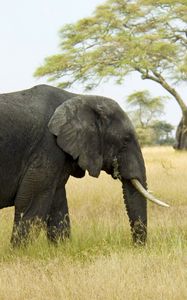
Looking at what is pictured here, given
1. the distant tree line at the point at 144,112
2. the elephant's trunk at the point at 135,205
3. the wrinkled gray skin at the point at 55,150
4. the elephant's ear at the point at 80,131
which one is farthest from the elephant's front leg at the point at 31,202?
the distant tree line at the point at 144,112

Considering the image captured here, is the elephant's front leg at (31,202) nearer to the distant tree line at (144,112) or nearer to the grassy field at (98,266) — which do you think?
the grassy field at (98,266)

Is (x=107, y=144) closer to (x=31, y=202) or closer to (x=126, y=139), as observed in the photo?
(x=126, y=139)

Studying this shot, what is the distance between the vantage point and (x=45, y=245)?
→ 575 cm

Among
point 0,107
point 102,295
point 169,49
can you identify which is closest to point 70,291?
point 102,295

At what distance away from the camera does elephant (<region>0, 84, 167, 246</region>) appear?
5.77m

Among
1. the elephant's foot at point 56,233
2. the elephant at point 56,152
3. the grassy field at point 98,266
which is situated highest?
the elephant at point 56,152

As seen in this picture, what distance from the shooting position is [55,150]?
5.81 meters

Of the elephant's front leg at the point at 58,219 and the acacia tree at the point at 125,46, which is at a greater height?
the acacia tree at the point at 125,46

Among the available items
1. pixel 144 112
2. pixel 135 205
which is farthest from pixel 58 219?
pixel 144 112

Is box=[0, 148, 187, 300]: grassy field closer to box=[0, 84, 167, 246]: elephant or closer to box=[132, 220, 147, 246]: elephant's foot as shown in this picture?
box=[132, 220, 147, 246]: elephant's foot

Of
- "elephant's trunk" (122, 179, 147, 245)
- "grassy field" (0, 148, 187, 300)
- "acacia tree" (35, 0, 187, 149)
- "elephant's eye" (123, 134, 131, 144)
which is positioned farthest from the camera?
"acacia tree" (35, 0, 187, 149)

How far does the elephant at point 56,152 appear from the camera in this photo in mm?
5766

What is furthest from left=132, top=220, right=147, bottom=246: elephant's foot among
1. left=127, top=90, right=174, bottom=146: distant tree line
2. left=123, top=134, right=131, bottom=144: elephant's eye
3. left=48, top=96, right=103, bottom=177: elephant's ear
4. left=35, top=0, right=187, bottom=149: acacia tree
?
left=127, top=90, right=174, bottom=146: distant tree line

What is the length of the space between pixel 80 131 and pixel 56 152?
34cm
